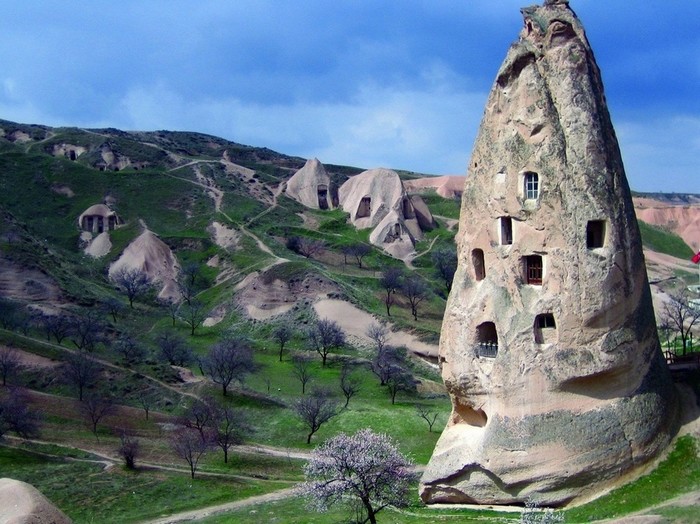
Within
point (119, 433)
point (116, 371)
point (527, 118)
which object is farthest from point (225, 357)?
point (527, 118)

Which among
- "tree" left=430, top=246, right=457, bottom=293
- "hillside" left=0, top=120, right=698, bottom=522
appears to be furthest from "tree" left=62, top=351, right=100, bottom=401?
"tree" left=430, top=246, right=457, bottom=293

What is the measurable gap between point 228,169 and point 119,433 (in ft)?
378

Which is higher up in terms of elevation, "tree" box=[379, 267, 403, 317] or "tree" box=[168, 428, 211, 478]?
"tree" box=[379, 267, 403, 317]

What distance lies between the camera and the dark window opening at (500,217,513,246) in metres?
32.8

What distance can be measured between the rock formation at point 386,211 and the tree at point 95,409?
70.3m

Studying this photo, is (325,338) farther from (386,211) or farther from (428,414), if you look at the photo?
(386,211)

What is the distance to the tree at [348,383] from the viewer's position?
6544cm

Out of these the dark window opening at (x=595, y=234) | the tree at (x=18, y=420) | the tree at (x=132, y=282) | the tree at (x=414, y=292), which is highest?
the tree at (x=132, y=282)

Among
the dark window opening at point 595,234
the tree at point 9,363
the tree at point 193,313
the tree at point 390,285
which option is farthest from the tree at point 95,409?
the tree at point 390,285

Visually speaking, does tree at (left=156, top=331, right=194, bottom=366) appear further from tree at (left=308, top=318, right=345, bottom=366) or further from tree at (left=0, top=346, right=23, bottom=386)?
tree at (left=0, top=346, right=23, bottom=386)

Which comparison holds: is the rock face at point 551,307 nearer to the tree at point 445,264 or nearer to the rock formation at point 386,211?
the tree at point 445,264

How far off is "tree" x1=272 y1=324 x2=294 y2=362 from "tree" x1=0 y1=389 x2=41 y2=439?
28.9m

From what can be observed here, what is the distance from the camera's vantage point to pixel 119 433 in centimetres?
5628

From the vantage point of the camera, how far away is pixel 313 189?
157500 mm
